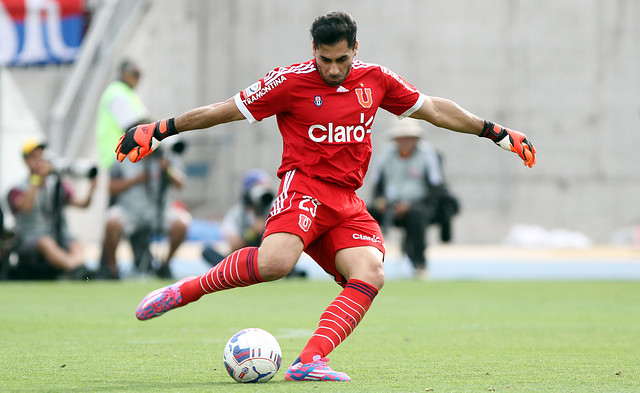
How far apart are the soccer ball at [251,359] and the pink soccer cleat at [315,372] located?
0.10 m

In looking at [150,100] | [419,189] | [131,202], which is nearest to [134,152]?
[131,202]

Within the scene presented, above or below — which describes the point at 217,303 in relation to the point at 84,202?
below

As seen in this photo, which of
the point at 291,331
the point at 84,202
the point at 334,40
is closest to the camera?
the point at 334,40

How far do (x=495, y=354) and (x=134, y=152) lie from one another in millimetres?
2244

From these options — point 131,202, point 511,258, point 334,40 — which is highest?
point 334,40

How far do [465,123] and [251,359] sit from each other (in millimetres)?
1686

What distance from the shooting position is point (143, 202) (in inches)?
500

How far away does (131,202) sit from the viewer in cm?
1270

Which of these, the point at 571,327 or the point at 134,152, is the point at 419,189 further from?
the point at 134,152

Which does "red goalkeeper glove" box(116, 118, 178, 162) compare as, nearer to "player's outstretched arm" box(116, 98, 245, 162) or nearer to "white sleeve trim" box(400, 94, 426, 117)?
"player's outstretched arm" box(116, 98, 245, 162)

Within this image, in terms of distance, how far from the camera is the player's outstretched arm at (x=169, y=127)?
17.0ft

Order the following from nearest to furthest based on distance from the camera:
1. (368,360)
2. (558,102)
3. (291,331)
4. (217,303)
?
(368,360)
(291,331)
(217,303)
(558,102)

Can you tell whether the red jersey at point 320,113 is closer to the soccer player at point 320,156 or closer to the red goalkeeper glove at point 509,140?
the soccer player at point 320,156

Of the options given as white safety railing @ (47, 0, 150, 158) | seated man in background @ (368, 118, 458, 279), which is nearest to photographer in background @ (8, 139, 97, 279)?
seated man in background @ (368, 118, 458, 279)
